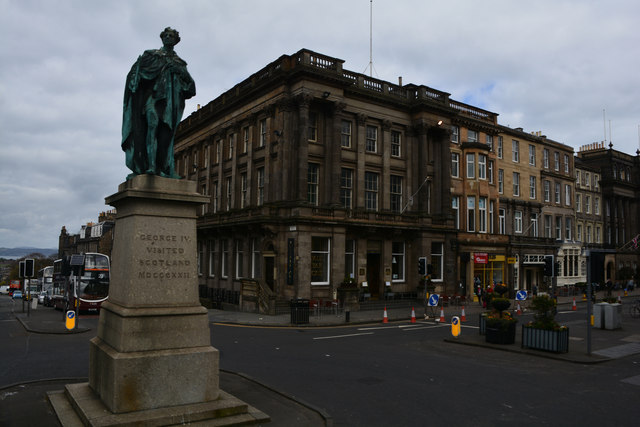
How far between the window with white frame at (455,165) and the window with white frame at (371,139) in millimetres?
8593

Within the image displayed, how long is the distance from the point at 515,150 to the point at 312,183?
2442 centimetres

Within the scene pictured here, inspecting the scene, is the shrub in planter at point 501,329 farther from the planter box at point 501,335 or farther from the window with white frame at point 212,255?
the window with white frame at point 212,255

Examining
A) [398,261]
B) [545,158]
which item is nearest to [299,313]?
[398,261]

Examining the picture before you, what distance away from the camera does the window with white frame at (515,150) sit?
148 feet

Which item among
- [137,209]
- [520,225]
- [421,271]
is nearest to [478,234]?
[520,225]

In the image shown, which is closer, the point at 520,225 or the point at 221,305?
the point at 221,305

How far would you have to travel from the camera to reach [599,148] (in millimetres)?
59875

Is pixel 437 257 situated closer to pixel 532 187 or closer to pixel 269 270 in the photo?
pixel 269 270

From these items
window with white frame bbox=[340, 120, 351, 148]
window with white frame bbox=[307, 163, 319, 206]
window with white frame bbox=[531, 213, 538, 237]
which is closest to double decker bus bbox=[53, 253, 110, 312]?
window with white frame bbox=[307, 163, 319, 206]

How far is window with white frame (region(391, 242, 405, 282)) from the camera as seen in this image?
3453 centimetres

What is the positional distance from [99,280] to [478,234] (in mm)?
29468

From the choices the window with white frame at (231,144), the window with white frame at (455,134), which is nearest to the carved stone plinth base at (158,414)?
the window with white frame at (231,144)

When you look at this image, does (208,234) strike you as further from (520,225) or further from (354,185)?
(520,225)

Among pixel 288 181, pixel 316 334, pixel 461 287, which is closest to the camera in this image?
pixel 316 334
